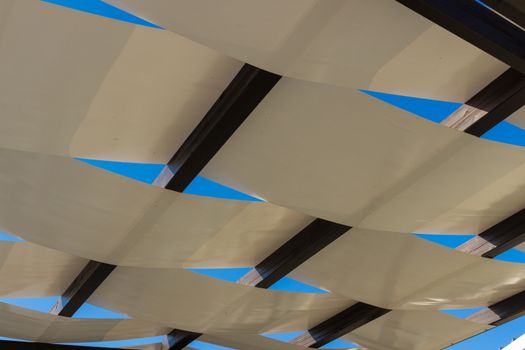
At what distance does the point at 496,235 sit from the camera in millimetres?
6438

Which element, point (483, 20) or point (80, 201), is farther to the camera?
point (80, 201)

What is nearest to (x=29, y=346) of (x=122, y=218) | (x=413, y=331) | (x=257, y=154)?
(x=122, y=218)

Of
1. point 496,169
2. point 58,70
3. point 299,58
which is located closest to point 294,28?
point 299,58

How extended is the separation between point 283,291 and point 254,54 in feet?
14.7

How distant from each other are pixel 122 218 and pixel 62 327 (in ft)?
11.1

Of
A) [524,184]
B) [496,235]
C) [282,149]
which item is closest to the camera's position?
[282,149]

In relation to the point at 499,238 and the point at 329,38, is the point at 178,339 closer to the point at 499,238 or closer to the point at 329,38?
the point at 499,238

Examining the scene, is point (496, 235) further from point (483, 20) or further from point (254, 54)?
point (254, 54)

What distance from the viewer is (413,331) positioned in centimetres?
901

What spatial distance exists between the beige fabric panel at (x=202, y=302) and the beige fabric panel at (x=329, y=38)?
12.2 ft

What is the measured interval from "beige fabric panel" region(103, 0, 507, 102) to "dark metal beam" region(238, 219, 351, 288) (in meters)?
2.31

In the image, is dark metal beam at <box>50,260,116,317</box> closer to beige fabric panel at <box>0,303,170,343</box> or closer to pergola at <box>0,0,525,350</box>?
pergola at <box>0,0,525,350</box>

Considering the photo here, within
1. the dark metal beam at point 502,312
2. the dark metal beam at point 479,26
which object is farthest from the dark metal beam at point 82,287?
the dark metal beam at point 502,312

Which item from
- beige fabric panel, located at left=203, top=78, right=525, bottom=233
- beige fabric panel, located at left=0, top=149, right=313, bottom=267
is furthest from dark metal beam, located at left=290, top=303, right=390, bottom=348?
beige fabric panel, located at left=203, top=78, right=525, bottom=233
